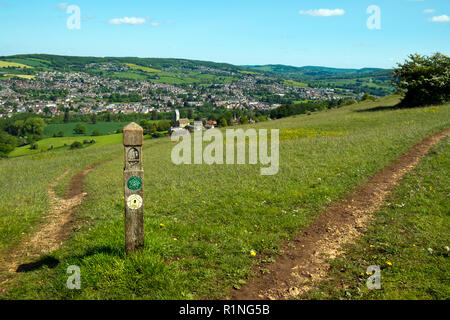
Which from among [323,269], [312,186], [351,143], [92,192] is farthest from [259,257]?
[351,143]

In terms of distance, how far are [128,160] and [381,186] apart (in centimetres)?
1227

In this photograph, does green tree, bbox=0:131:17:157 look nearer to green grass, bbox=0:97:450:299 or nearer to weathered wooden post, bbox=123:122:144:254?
green grass, bbox=0:97:450:299

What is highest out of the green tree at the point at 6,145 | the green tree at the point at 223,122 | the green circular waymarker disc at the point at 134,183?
the green tree at the point at 223,122

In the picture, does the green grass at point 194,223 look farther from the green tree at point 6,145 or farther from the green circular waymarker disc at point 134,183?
the green tree at point 6,145

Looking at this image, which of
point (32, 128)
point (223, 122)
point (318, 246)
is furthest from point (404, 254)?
point (32, 128)

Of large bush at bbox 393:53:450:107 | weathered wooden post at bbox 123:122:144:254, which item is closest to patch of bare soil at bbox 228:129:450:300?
weathered wooden post at bbox 123:122:144:254

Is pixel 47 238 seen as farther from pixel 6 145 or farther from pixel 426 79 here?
pixel 6 145

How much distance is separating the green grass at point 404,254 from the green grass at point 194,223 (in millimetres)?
1991

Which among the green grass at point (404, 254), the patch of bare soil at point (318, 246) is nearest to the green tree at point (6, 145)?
the patch of bare soil at point (318, 246)

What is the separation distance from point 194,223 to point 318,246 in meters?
4.27

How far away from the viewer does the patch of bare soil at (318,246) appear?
6945mm
